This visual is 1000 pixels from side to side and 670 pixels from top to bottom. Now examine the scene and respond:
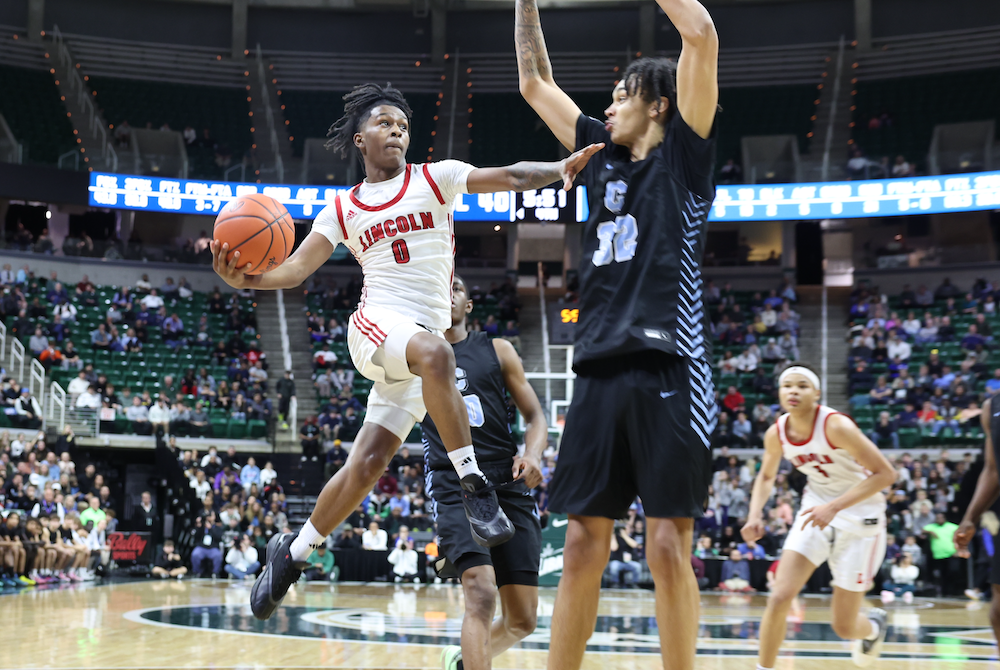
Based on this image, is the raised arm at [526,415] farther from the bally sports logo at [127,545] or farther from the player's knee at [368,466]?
the bally sports logo at [127,545]

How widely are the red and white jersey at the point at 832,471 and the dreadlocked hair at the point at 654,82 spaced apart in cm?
309

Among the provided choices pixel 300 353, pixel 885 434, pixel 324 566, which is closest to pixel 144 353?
pixel 300 353

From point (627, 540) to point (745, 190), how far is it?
11.2m

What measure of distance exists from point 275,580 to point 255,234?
62.2 inches

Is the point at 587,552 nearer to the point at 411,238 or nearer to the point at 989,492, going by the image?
the point at 411,238

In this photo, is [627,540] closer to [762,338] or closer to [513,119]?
[762,338]

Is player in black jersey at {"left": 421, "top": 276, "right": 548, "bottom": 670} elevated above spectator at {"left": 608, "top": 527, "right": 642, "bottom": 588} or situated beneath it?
elevated above

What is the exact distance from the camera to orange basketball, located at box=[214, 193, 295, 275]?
13.8 ft

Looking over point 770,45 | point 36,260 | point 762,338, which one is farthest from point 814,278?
point 36,260

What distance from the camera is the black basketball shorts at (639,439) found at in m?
3.32

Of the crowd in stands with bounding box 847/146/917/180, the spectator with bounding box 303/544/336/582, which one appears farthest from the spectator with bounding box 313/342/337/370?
the crowd in stands with bounding box 847/146/917/180

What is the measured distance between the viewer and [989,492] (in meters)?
5.39

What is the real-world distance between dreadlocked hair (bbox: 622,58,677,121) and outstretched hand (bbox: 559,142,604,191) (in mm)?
273

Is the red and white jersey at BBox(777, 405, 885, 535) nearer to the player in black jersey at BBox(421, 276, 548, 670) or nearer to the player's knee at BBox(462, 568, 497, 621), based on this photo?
the player in black jersey at BBox(421, 276, 548, 670)
